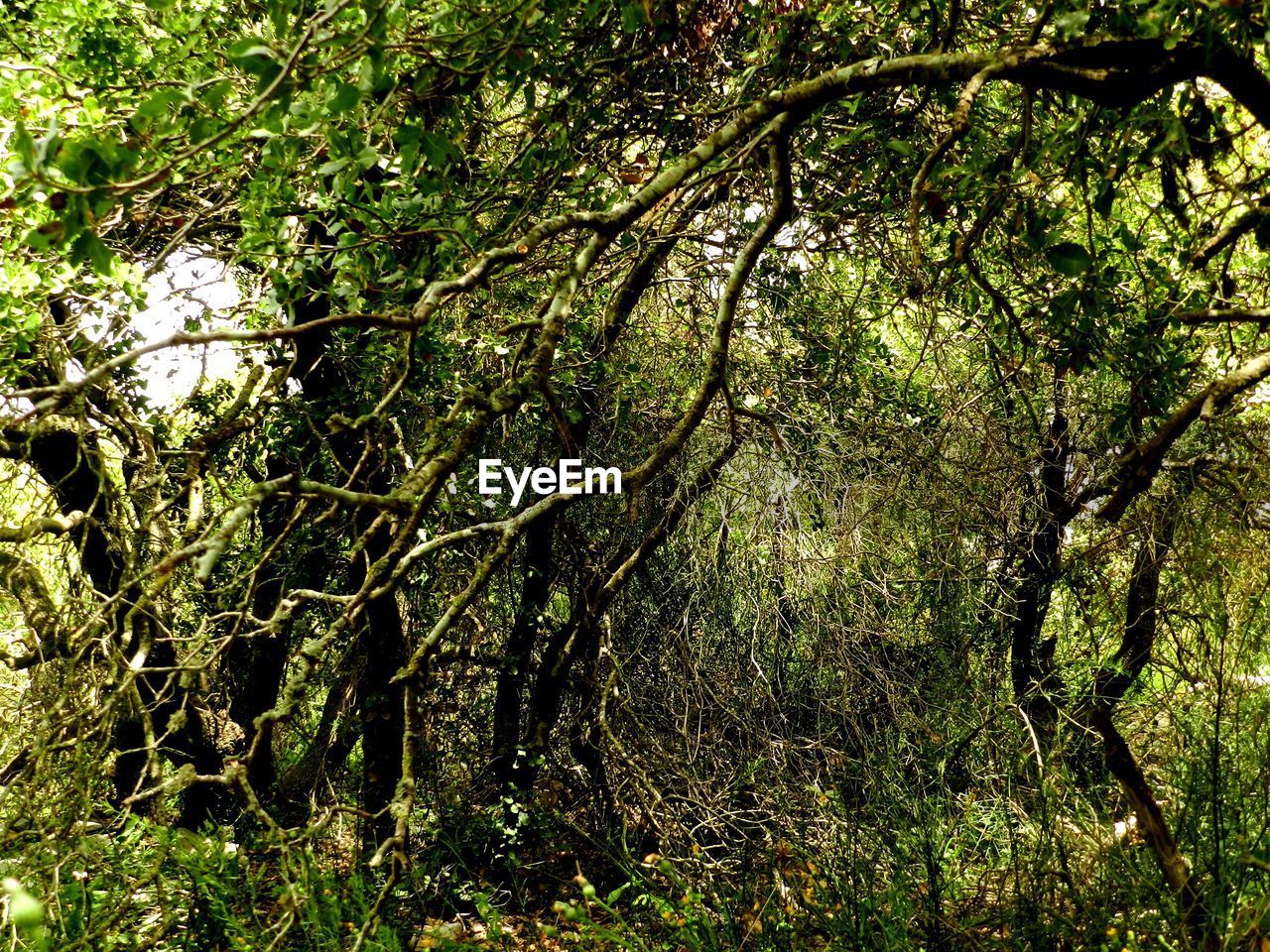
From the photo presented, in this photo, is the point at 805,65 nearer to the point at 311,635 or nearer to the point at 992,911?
the point at 992,911

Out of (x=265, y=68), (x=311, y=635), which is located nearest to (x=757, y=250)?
(x=265, y=68)

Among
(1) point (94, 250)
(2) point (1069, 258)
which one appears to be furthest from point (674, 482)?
(1) point (94, 250)

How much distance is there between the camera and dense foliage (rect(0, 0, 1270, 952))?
8.75 feet

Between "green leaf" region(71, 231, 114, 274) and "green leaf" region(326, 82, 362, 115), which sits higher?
"green leaf" region(326, 82, 362, 115)

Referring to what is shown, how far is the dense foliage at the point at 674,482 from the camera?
105 inches

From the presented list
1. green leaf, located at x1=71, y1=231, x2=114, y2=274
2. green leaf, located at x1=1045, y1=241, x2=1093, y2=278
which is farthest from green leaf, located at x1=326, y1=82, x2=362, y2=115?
green leaf, located at x1=1045, y1=241, x2=1093, y2=278

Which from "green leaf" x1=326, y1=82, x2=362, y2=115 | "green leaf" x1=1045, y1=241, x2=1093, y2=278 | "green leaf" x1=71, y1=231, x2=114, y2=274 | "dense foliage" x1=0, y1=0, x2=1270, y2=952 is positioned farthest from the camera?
"dense foliage" x1=0, y1=0, x2=1270, y2=952

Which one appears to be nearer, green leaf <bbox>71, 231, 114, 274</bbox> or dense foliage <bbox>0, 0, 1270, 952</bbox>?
green leaf <bbox>71, 231, 114, 274</bbox>

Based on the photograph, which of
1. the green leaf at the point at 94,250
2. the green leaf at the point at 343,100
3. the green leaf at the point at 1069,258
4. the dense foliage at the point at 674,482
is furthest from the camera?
the dense foliage at the point at 674,482

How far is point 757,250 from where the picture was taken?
291 centimetres

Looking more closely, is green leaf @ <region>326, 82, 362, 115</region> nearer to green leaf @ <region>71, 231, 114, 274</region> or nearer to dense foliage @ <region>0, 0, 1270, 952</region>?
dense foliage @ <region>0, 0, 1270, 952</region>

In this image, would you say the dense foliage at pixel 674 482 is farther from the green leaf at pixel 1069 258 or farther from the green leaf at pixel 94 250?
the green leaf at pixel 94 250

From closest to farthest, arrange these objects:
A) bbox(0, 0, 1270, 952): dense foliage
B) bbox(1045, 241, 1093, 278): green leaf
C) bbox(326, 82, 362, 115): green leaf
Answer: bbox(326, 82, 362, 115): green leaf < bbox(1045, 241, 1093, 278): green leaf < bbox(0, 0, 1270, 952): dense foliage

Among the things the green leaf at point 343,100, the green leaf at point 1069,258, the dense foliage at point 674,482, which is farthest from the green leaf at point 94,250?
the green leaf at point 1069,258
